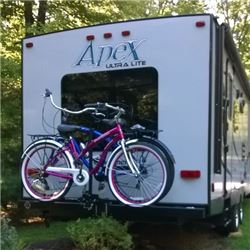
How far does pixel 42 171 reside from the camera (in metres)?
5.60

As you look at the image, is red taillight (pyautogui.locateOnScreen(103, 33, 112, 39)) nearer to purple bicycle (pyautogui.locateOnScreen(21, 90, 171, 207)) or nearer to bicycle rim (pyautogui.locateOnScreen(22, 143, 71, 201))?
purple bicycle (pyautogui.locateOnScreen(21, 90, 171, 207))

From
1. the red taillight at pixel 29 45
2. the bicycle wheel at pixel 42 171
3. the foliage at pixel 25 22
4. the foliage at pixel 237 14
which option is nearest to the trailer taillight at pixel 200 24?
the bicycle wheel at pixel 42 171

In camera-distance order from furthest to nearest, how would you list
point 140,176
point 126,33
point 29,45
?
point 29,45, point 126,33, point 140,176

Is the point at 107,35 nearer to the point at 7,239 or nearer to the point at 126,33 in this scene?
the point at 126,33

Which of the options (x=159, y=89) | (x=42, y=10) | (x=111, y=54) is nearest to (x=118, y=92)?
(x=111, y=54)

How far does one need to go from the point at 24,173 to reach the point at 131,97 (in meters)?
1.51

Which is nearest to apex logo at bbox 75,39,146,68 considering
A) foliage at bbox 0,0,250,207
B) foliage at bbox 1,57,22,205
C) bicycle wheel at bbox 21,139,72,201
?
bicycle wheel at bbox 21,139,72,201

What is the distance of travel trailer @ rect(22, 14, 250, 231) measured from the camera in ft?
17.1

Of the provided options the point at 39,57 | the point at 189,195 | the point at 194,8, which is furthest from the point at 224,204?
the point at 194,8

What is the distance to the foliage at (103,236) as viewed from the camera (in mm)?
5605

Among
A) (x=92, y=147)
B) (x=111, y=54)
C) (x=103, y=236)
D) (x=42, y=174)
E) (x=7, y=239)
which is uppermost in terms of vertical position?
(x=111, y=54)

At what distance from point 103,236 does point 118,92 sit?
167cm

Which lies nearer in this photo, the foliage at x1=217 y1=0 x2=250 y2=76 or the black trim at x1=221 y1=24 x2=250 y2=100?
the black trim at x1=221 y1=24 x2=250 y2=100

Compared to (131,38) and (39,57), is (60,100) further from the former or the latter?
(131,38)
